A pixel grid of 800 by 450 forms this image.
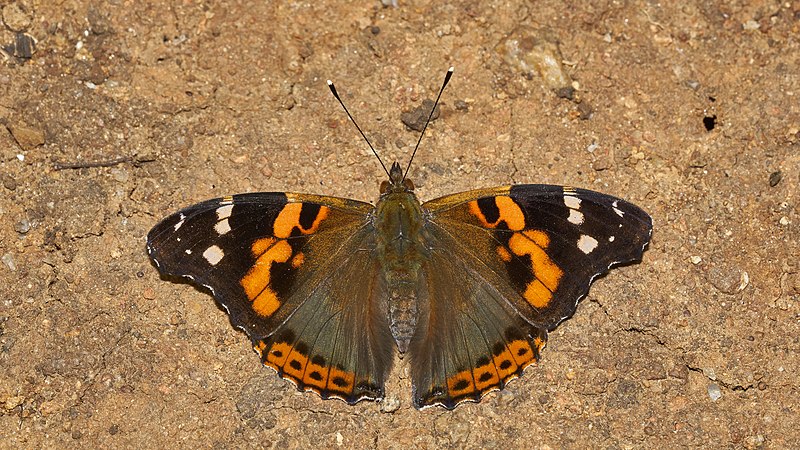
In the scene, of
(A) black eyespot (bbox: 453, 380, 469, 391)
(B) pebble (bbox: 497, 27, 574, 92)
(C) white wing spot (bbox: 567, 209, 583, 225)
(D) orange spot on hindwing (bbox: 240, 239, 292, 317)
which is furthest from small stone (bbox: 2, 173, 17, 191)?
(C) white wing spot (bbox: 567, 209, 583, 225)

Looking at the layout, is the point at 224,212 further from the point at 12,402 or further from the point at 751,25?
the point at 751,25

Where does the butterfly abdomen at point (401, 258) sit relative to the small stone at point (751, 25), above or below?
below

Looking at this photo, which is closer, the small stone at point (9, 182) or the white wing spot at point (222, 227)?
the white wing spot at point (222, 227)

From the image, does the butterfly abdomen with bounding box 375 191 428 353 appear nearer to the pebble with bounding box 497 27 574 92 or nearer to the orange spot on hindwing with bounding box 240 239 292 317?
the orange spot on hindwing with bounding box 240 239 292 317

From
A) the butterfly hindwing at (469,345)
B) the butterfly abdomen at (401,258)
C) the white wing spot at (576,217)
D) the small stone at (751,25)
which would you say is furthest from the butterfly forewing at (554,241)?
the small stone at (751,25)

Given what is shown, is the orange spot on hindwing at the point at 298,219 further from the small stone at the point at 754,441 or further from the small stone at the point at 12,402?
the small stone at the point at 754,441

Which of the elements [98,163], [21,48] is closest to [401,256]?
[98,163]

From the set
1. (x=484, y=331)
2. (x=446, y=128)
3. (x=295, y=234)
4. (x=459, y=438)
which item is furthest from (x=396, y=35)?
(x=459, y=438)
